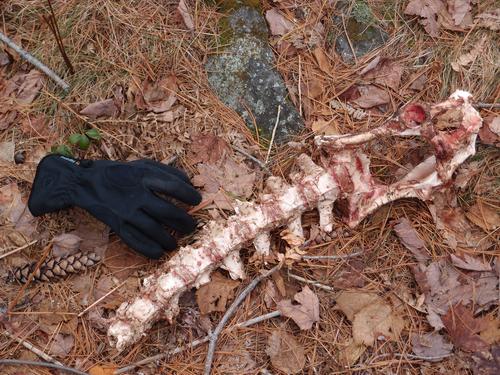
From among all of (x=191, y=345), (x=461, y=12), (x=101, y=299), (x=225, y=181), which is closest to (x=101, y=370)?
(x=101, y=299)

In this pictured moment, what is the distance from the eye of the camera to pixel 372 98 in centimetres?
309

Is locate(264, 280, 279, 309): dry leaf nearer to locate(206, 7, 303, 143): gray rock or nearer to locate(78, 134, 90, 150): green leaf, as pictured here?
locate(206, 7, 303, 143): gray rock

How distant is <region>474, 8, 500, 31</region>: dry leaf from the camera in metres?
3.11

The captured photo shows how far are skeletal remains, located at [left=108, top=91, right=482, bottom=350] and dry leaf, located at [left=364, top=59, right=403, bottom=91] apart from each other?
1.56ft

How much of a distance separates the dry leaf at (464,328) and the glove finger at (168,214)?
150 centimetres

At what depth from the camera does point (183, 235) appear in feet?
9.31

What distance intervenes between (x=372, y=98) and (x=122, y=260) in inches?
70.2

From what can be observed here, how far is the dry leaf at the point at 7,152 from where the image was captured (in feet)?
9.64

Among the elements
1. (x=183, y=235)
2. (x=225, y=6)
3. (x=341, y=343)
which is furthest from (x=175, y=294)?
(x=225, y=6)

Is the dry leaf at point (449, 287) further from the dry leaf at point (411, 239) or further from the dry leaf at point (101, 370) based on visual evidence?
the dry leaf at point (101, 370)

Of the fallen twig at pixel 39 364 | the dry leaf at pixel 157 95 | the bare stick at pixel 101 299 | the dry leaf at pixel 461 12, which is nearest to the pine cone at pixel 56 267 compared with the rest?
the bare stick at pixel 101 299

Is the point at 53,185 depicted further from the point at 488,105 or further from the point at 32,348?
the point at 488,105

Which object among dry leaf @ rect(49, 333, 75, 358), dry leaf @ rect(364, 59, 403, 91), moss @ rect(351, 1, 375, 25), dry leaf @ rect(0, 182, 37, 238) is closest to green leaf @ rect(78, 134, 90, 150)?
dry leaf @ rect(0, 182, 37, 238)

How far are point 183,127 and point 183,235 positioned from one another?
2.14 feet
